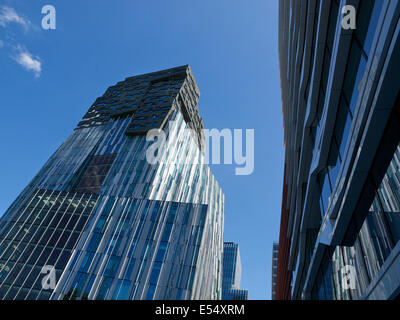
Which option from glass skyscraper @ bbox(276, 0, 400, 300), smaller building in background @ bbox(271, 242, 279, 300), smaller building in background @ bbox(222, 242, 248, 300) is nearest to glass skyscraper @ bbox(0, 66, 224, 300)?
glass skyscraper @ bbox(276, 0, 400, 300)

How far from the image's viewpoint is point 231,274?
134 meters

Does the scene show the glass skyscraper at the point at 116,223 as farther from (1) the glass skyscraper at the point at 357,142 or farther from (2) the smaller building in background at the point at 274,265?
(2) the smaller building in background at the point at 274,265

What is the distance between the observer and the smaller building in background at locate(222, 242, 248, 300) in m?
127

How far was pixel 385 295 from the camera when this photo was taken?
6848 mm

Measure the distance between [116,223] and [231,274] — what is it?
115 metres

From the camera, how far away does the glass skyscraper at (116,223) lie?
29.9 m

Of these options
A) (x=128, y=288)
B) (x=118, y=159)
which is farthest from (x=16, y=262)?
(x=118, y=159)

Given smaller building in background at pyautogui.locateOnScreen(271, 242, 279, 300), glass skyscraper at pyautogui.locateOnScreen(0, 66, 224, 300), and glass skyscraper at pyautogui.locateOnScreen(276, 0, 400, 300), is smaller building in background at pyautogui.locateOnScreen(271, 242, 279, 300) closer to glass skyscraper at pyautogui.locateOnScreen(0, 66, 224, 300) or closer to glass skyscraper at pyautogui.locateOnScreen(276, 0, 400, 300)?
glass skyscraper at pyautogui.locateOnScreen(0, 66, 224, 300)

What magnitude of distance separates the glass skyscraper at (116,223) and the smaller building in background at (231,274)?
89630mm

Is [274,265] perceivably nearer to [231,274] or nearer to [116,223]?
[231,274]

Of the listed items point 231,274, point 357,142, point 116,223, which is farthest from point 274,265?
point 357,142

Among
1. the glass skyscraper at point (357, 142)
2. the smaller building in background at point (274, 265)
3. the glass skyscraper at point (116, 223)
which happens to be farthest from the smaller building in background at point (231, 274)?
the glass skyscraper at point (357, 142)
